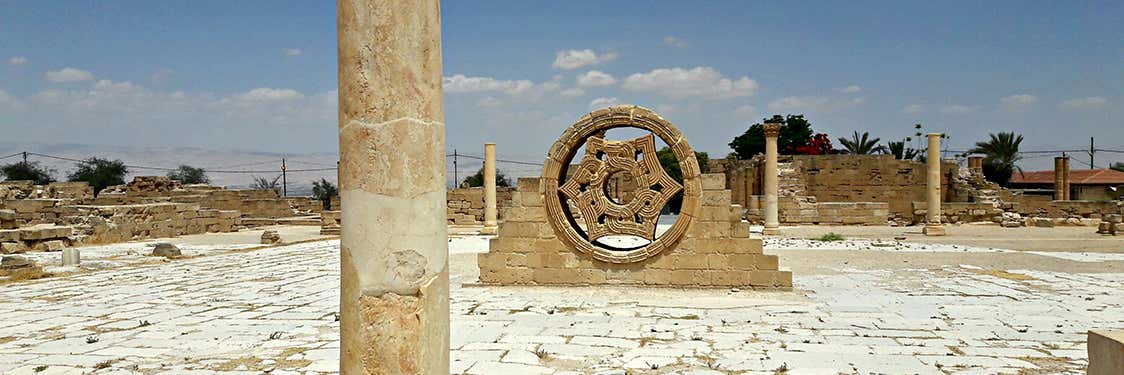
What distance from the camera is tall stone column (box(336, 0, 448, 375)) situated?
9.66 feet

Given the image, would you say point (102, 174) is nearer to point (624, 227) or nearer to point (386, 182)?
point (624, 227)

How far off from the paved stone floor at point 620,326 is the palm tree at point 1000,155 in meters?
37.2

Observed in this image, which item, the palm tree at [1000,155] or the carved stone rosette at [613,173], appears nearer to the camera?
the carved stone rosette at [613,173]

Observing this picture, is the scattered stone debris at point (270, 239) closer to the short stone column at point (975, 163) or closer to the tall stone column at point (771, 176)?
the tall stone column at point (771, 176)

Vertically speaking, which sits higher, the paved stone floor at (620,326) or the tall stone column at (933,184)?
the tall stone column at (933,184)

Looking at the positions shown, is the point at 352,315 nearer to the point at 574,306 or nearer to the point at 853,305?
the point at 574,306

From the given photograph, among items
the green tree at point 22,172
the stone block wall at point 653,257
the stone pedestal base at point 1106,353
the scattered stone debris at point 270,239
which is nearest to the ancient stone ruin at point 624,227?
the stone block wall at point 653,257

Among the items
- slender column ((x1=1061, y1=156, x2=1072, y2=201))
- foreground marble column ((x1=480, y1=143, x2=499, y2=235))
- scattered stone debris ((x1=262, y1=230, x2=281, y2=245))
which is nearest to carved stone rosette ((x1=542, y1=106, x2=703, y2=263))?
foreground marble column ((x1=480, y1=143, x2=499, y2=235))

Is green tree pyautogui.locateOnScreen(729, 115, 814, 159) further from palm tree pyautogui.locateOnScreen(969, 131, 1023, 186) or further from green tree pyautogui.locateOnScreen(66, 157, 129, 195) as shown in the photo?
green tree pyautogui.locateOnScreen(66, 157, 129, 195)

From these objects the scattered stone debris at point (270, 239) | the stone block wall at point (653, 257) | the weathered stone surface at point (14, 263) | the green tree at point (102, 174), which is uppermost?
the green tree at point (102, 174)

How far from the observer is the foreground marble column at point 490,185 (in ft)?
68.2

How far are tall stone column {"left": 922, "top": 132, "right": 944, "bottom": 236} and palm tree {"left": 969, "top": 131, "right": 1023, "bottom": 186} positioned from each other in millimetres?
25776

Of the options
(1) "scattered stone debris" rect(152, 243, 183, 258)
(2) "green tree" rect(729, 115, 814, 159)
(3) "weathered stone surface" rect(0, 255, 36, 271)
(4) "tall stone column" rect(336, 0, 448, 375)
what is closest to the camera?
(4) "tall stone column" rect(336, 0, 448, 375)

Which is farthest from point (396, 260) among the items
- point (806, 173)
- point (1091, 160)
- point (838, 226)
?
point (1091, 160)
